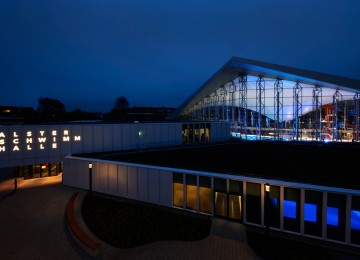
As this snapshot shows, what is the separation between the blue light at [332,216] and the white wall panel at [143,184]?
325 inches

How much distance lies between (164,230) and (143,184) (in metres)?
3.36

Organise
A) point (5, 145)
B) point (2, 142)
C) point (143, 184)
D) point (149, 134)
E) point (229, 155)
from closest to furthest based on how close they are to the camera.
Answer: point (143, 184)
point (2, 142)
point (5, 145)
point (229, 155)
point (149, 134)

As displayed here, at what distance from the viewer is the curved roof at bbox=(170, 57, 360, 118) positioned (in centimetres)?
2321

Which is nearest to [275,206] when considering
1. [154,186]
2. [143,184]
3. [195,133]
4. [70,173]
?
[154,186]

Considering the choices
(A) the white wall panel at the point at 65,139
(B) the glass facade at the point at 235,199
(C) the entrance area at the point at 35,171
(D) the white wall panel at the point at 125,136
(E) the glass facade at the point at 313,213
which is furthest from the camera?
(D) the white wall panel at the point at 125,136

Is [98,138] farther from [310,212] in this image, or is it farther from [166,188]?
[310,212]

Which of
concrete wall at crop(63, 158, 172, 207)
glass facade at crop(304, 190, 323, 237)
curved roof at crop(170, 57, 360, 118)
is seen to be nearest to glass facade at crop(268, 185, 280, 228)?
glass facade at crop(304, 190, 323, 237)

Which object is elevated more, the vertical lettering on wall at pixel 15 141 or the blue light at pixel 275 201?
the vertical lettering on wall at pixel 15 141

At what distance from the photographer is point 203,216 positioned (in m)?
11.1

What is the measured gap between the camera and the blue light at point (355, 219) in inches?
331

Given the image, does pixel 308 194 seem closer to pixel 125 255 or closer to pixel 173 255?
pixel 173 255

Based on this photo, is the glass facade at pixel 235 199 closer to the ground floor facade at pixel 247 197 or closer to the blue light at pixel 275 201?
the ground floor facade at pixel 247 197

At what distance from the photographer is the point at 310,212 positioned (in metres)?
9.08

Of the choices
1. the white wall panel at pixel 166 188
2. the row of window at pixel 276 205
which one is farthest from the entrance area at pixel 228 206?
the white wall panel at pixel 166 188
